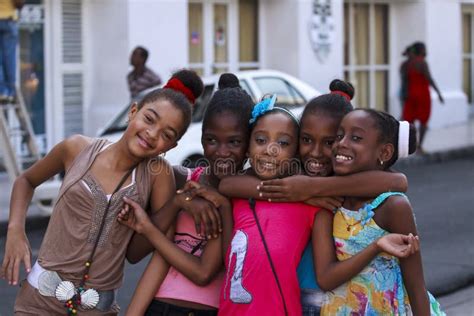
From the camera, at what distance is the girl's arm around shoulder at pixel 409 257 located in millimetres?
3262

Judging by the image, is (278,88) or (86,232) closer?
(86,232)

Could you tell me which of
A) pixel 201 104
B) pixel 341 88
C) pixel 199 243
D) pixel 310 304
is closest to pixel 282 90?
pixel 201 104

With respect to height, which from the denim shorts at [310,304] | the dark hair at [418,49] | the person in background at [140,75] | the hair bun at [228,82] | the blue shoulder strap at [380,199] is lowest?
the denim shorts at [310,304]

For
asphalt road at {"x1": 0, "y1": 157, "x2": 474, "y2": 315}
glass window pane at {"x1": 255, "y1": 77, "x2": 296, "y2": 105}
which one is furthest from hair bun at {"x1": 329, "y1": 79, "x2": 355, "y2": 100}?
glass window pane at {"x1": 255, "y1": 77, "x2": 296, "y2": 105}

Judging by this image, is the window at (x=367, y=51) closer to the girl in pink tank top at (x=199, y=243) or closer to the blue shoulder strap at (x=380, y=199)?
the girl in pink tank top at (x=199, y=243)

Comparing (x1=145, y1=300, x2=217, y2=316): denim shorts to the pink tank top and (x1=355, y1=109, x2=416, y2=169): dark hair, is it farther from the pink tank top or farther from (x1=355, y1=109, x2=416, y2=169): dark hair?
(x1=355, y1=109, x2=416, y2=169): dark hair

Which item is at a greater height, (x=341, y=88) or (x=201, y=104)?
(x=341, y=88)

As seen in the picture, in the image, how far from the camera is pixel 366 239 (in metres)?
3.29

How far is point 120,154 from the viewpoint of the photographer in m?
3.66

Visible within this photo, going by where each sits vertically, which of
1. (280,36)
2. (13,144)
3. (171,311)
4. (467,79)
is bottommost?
(171,311)

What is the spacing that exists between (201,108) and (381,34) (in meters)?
9.92

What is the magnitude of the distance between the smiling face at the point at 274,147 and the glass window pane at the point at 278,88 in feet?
27.8

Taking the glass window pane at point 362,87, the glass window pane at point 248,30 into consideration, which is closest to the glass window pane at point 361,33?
the glass window pane at point 362,87

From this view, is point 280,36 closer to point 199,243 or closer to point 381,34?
point 381,34
